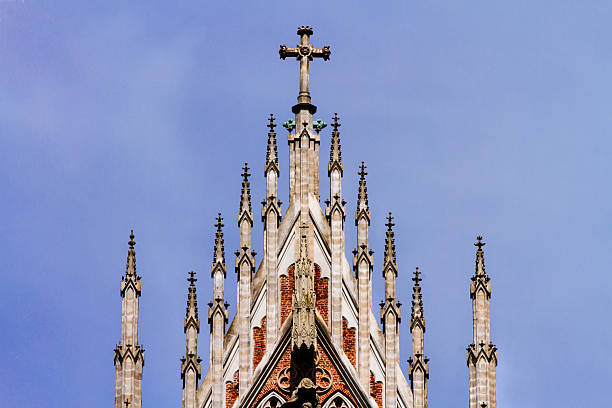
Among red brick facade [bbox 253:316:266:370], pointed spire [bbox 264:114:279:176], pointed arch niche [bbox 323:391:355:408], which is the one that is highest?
pointed spire [bbox 264:114:279:176]

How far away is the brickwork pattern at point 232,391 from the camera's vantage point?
48.3 meters

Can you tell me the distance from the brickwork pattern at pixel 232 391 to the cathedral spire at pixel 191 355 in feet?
2.04

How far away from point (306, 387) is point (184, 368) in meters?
2.56

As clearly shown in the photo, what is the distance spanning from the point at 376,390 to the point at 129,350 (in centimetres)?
505

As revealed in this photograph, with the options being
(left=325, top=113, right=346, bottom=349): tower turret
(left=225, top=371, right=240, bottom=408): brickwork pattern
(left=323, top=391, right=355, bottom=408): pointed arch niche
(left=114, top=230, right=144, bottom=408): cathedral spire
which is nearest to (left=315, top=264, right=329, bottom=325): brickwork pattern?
(left=325, top=113, right=346, bottom=349): tower turret

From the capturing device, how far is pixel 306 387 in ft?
157

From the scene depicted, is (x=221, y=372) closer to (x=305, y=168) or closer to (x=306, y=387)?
(x=306, y=387)

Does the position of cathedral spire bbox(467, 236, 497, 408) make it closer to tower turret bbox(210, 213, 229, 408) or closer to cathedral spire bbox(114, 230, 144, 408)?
tower turret bbox(210, 213, 229, 408)

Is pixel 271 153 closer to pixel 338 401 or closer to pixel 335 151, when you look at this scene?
pixel 335 151

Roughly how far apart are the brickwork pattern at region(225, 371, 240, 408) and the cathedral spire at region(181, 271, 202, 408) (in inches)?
24.5

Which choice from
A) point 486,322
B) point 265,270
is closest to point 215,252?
point 265,270

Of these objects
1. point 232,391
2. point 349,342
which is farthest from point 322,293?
point 232,391

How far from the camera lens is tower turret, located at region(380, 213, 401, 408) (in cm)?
4838

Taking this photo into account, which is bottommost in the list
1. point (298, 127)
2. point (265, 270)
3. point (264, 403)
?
point (264, 403)
